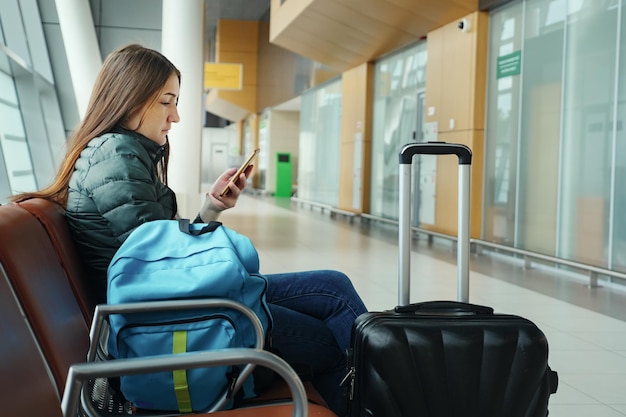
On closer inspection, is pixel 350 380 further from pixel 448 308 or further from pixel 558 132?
pixel 558 132

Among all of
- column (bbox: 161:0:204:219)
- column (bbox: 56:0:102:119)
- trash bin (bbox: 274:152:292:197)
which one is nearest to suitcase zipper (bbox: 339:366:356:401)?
column (bbox: 161:0:204:219)

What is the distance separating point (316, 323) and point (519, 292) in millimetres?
4417

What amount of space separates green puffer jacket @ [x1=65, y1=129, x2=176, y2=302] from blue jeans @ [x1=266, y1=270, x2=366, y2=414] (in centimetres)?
45

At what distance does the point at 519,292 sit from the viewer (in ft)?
20.0

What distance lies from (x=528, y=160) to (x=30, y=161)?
20.9 ft

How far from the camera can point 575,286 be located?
6672mm

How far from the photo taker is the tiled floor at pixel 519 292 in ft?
11.3

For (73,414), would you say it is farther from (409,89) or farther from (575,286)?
(409,89)

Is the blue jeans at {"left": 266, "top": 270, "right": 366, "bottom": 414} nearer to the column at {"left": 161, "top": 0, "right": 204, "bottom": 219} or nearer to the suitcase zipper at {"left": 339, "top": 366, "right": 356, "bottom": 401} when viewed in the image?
the suitcase zipper at {"left": 339, "top": 366, "right": 356, "bottom": 401}

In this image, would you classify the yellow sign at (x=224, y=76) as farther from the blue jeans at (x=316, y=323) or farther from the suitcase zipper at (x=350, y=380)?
the suitcase zipper at (x=350, y=380)

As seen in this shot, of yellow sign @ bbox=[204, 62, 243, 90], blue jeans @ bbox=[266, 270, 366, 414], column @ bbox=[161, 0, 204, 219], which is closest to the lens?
blue jeans @ bbox=[266, 270, 366, 414]

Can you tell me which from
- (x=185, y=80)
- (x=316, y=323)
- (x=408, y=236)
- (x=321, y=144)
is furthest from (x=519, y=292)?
(x=321, y=144)

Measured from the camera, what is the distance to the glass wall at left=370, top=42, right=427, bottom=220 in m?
11.8

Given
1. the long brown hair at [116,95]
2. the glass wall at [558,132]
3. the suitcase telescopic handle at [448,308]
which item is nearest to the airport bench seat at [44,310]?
the long brown hair at [116,95]
